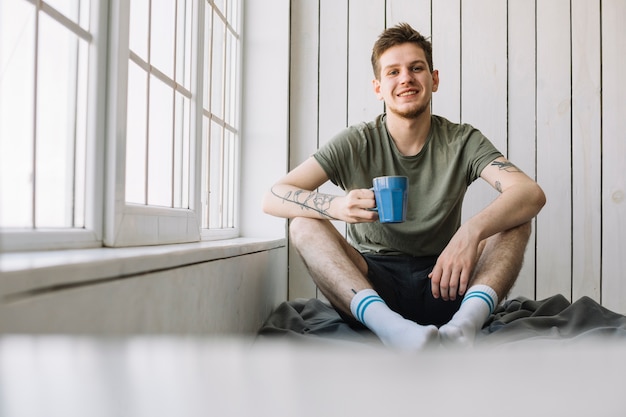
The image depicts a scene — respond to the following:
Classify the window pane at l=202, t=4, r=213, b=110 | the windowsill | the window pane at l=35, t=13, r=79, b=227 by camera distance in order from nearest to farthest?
the windowsill < the window pane at l=35, t=13, r=79, b=227 < the window pane at l=202, t=4, r=213, b=110

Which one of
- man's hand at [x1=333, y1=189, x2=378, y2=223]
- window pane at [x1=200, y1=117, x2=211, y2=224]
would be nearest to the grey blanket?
man's hand at [x1=333, y1=189, x2=378, y2=223]

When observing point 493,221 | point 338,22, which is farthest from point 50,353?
point 338,22

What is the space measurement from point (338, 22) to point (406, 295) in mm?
1192

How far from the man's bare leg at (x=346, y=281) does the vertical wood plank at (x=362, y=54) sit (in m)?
0.86

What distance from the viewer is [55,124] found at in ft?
2.75

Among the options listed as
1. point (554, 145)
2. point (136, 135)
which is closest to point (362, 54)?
point (554, 145)

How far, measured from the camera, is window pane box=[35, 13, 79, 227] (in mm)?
784

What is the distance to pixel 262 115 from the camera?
226cm

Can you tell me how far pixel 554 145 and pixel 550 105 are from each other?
0.15 meters

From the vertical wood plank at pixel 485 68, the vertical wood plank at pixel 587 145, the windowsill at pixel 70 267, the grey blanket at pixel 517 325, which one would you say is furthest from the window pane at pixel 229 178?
the vertical wood plank at pixel 587 145

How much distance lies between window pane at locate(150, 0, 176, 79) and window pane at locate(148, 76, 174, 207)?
0.15 ft

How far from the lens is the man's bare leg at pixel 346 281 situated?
1.11 meters

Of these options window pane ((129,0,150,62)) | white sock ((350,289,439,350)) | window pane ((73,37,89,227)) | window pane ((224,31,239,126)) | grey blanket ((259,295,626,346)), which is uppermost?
window pane ((224,31,239,126))

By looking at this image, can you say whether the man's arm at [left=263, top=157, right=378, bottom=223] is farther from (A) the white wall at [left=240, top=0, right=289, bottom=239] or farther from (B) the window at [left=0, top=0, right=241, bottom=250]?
(A) the white wall at [left=240, top=0, right=289, bottom=239]
